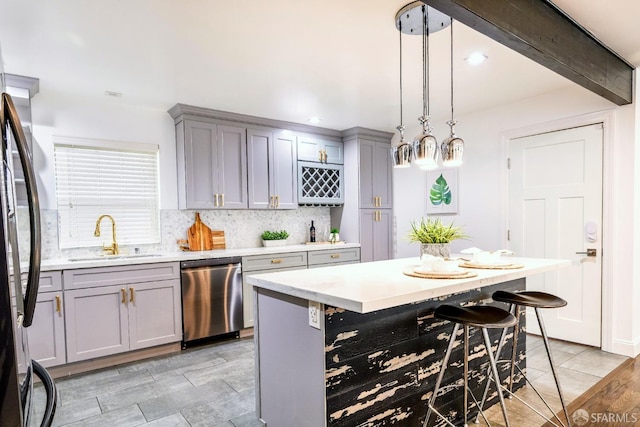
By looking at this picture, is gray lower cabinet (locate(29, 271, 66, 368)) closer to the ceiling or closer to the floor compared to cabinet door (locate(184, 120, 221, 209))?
closer to the floor

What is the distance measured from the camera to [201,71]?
2.91 m

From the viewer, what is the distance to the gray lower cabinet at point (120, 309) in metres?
3.00

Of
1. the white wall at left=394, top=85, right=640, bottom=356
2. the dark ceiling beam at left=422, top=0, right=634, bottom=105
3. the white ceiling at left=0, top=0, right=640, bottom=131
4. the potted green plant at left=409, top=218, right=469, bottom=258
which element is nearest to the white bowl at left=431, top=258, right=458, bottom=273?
the potted green plant at left=409, top=218, right=469, bottom=258

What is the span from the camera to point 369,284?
1824 mm

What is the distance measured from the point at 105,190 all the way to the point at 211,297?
4.97 ft

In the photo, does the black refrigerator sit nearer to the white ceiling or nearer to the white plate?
the white ceiling

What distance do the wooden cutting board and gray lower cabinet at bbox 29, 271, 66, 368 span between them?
1.29m

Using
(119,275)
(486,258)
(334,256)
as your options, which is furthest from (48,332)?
(486,258)

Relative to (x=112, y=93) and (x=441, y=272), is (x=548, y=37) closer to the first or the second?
(x=441, y=272)

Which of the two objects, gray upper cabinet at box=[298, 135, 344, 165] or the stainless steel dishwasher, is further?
gray upper cabinet at box=[298, 135, 344, 165]

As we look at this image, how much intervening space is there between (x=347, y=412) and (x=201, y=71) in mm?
2601

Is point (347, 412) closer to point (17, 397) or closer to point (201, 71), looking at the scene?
point (17, 397)

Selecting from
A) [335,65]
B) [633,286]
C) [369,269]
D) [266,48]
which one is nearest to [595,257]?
[633,286]
